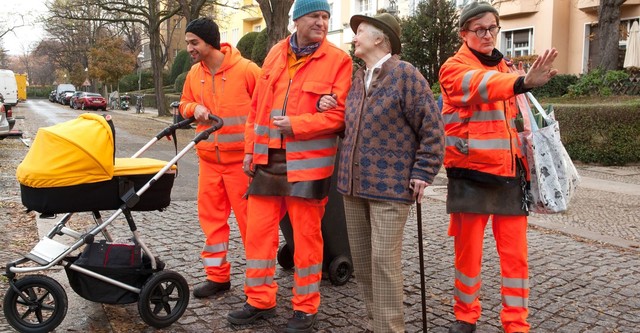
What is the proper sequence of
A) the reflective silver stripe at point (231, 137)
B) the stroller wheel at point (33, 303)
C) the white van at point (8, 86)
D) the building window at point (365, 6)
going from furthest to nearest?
the building window at point (365, 6) → the white van at point (8, 86) → the reflective silver stripe at point (231, 137) → the stroller wheel at point (33, 303)

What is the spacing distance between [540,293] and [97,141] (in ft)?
10.9

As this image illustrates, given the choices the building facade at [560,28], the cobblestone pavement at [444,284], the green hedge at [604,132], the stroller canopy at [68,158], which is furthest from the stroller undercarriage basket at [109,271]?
the building facade at [560,28]

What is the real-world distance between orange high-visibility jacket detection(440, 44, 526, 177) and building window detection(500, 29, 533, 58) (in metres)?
22.4

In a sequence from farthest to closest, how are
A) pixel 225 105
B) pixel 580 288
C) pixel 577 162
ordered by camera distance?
pixel 577 162 → pixel 580 288 → pixel 225 105

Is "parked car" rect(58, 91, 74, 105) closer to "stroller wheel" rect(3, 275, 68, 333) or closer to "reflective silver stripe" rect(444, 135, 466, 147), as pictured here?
"stroller wheel" rect(3, 275, 68, 333)

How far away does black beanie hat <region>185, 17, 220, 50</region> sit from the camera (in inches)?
174

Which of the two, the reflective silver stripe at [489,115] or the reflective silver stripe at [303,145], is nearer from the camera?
the reflective silver stripe at [489,115]

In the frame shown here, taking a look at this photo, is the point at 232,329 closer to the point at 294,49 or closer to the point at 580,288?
the point at 294,49

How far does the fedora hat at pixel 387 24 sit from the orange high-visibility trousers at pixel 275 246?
1068mm

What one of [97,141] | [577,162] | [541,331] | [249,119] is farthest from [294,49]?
[577,162]

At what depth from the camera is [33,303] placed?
3641mm

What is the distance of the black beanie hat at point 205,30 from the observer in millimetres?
4410

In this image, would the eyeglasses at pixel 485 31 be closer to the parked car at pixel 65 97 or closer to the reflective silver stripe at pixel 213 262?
the reflective silver stripe at pixel 213 262

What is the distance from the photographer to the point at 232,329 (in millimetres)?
3885
